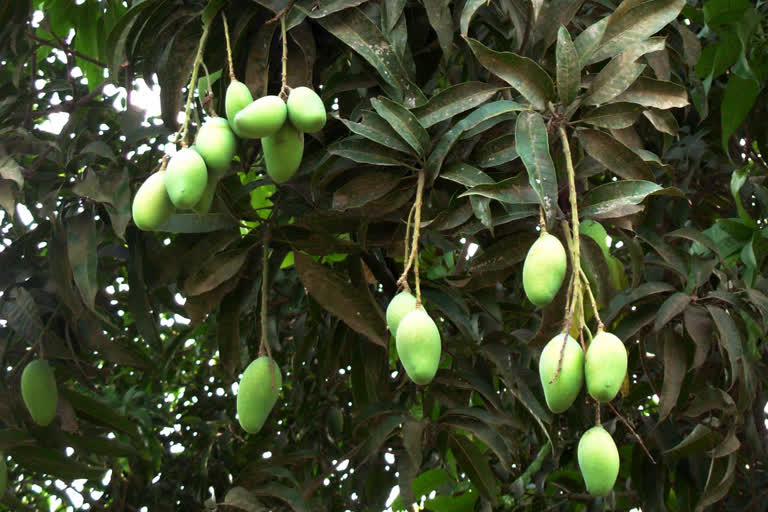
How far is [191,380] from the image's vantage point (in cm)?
313

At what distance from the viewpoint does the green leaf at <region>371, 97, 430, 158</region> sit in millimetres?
1248

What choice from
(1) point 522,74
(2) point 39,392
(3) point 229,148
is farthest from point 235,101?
(2) point 39,392

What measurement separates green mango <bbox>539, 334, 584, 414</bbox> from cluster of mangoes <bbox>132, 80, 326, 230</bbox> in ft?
1.22

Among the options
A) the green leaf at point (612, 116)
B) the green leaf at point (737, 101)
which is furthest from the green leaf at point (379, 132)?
the green leaf at point (737, 101)

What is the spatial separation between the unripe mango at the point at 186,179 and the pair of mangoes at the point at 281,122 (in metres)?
0.06

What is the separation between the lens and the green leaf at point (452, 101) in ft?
4.15

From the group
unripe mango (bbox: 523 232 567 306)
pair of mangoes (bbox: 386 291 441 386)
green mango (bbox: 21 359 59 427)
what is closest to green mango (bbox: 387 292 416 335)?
pair of mangoes (bbox: 386 291 441 386)

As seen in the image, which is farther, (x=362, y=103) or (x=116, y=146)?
(x=116, y=146)

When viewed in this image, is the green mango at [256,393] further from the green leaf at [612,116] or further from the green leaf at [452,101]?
the green leaf at [612,116]

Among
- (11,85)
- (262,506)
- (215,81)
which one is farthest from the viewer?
(11,85)

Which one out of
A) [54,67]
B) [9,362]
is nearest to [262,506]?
[9,362]

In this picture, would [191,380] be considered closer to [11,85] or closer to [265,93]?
[11,85]

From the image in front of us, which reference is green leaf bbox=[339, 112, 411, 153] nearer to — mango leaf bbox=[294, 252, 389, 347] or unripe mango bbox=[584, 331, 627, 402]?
mango leaf bbox=[294, 252, 389, 347]

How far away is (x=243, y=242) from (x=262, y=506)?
569mm
